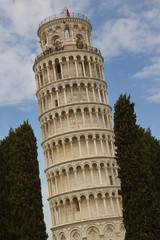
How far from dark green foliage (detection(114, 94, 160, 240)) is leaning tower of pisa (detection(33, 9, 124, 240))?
18206 millimetres

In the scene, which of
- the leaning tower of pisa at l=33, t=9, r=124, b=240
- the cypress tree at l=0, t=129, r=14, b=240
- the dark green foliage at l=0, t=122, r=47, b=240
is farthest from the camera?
the leaning tower of pisa at l=33, t=9, r=124, b=240

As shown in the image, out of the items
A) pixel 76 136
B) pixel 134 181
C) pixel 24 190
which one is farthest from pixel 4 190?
pixel 76 136

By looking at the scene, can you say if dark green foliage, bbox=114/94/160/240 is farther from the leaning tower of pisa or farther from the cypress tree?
the leaning tower of pisa

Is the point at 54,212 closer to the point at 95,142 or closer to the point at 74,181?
the point at 74,181

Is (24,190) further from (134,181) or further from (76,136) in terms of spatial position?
(76,136)

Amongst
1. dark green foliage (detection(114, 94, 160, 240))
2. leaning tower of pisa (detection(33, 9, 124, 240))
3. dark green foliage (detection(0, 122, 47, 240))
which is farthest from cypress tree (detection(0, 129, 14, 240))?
leaning tower of pisa (detection(33, 9, 124, 240))

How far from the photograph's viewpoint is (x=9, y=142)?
1533 inches

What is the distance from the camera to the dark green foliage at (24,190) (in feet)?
111

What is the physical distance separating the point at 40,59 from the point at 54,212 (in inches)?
924

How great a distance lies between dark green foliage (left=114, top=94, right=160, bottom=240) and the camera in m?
33.8

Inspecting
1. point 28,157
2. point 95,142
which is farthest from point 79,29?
point 28,157

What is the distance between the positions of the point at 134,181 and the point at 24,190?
32.1 feet

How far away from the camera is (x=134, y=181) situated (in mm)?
34938

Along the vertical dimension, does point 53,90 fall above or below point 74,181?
above
